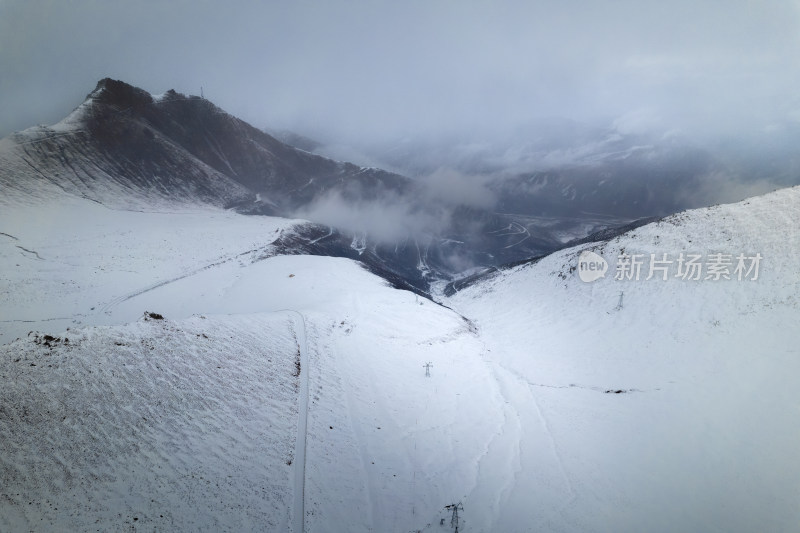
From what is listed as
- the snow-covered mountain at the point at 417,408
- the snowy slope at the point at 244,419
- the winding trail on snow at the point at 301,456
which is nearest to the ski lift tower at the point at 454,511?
the snow-covered mountain at the point at 417,408

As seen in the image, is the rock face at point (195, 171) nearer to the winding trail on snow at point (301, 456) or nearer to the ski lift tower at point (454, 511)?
the winding trail on snow at point (301, 456)

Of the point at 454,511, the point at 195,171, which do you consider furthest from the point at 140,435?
the point at 195,171

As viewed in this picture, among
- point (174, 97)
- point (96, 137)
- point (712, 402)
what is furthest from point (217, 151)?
point (712, 402)

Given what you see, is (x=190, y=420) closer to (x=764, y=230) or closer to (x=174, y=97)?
(x=764, y=230)

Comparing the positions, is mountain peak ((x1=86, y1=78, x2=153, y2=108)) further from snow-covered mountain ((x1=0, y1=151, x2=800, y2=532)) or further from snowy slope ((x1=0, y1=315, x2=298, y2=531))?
snowy slope ((x1=0, y1=315, x2=298, y2=531))

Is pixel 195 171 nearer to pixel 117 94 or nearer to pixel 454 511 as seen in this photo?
pixel 117 94

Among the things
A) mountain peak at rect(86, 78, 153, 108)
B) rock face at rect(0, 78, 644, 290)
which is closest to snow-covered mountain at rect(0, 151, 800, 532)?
rock face at rect(0, 78, 644, 290)
